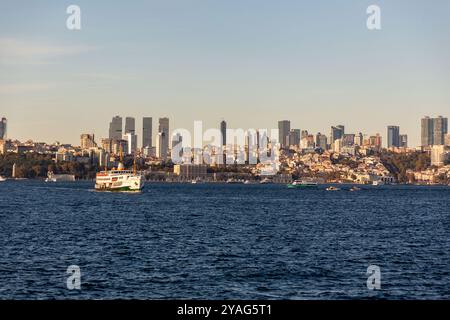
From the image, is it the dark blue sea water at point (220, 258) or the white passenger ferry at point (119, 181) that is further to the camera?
the white passenger ferry at point (119, 181)

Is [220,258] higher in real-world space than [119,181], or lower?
lower

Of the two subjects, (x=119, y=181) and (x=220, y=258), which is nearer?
(x=220, y=258)

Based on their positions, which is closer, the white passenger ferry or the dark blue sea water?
the dark blue sea water
